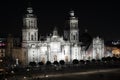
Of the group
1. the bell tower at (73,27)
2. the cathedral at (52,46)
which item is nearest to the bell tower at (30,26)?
the cathedral at (52,46)

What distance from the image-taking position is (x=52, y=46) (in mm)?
85062

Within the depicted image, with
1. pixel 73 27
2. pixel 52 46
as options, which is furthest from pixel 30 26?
Result: pixel 73 27

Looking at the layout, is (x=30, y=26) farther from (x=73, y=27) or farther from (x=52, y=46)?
(x=73, y=27)

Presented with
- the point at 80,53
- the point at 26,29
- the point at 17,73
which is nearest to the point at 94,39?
the point at 80,53

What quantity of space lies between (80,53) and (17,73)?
2829cm

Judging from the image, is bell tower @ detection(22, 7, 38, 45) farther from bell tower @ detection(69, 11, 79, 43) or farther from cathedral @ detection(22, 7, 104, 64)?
bell tower @ detection(69, 11, 79, 43)

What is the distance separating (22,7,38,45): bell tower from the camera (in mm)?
82312

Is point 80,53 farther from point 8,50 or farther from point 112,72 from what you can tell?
point 112,72

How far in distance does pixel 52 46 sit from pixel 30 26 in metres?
6.10

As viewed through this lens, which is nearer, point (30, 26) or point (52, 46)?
point (30, 26)

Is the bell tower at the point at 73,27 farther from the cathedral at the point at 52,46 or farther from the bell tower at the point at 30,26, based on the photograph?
the bell tower at the point at 30,26

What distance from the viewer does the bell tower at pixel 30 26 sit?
82.3 metres

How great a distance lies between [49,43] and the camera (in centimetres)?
8450

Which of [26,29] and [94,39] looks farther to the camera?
[94,39]
